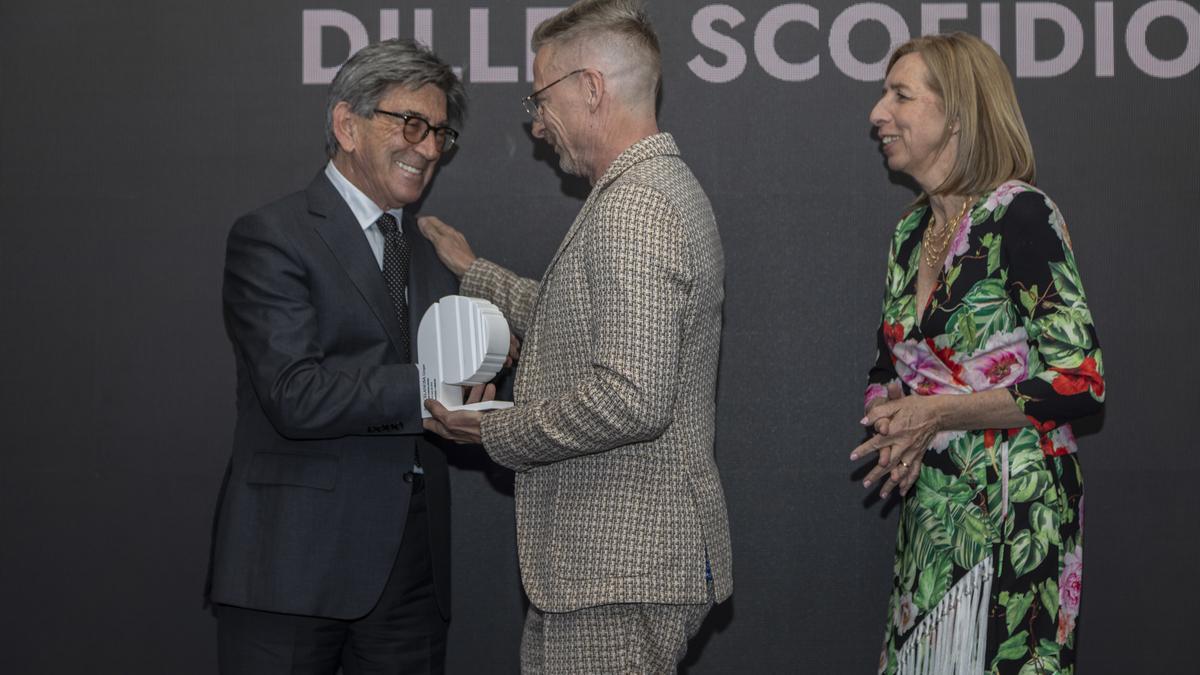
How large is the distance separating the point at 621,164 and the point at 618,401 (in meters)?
0.50

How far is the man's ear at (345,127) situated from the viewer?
2.79 meters

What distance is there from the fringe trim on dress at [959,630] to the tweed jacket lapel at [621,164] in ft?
3.39

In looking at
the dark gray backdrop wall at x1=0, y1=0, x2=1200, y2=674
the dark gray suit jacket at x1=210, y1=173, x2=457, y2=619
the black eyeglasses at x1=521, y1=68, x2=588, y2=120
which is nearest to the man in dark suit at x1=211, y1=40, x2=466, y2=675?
the dark gray suit jacket at x1=210, y1=173, x2=457, y2=619

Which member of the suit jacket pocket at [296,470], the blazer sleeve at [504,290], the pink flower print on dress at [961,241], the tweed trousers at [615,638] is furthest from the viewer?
the blazer sleeve at [504,290]

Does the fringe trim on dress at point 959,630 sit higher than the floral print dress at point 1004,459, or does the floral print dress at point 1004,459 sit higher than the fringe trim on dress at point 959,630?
the floral print dress at point 1004,459

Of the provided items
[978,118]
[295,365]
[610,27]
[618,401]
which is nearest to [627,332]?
[618,401]

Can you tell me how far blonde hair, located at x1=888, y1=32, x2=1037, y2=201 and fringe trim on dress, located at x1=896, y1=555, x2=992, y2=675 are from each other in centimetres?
79

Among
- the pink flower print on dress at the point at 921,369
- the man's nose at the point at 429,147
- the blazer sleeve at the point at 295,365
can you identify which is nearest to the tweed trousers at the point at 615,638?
the blazer sleeve at the point at 295,365

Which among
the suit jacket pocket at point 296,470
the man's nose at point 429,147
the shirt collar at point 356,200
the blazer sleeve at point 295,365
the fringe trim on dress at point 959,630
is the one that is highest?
the man's nose at point 429,147

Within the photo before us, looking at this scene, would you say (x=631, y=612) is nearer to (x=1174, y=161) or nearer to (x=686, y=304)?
(x=686, y=304)

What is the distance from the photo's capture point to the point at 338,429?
97.5 inches

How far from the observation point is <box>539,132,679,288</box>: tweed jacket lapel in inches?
88.7

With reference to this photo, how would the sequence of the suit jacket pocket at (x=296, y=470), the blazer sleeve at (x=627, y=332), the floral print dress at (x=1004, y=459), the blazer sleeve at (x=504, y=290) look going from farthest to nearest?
the blazer sleeve at (x=504, y=290)
the suit jacket pocket at (x=296, y=470)
the floral print dress at (x=1004, y=459)
the blazer sleeve at (x=627, y=332)

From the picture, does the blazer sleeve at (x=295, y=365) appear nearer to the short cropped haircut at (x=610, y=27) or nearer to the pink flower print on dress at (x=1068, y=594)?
the short cropped haircut at (x=610, y=27)
